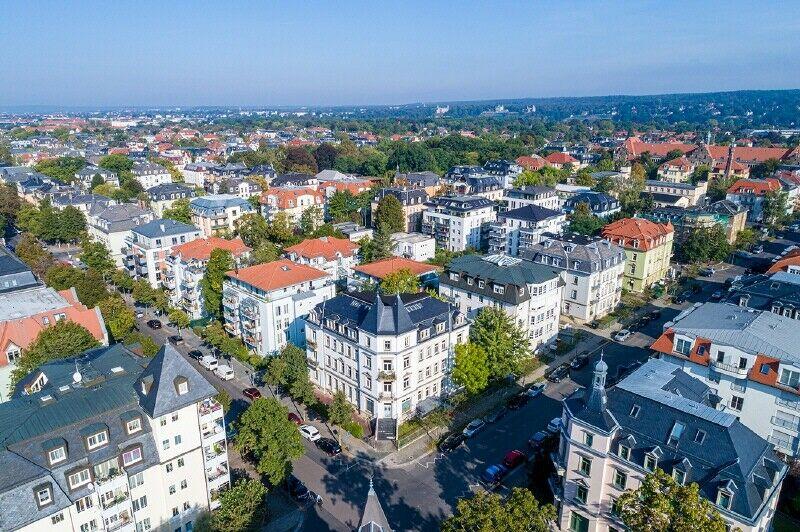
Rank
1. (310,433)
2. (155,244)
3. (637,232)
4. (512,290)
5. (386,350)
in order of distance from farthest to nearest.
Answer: (637,232), (155,244), (512,290), (310,433), (386,350)

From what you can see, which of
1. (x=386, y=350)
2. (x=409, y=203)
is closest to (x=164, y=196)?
(x=409, y=203)

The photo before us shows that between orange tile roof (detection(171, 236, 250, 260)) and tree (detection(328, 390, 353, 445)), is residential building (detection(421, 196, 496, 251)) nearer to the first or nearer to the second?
orange tile roof (detection(171, 236, 250, 260))

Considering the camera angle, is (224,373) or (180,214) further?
(180,214)

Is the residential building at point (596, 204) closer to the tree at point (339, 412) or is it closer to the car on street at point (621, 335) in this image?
the car on street at point (621, 335)

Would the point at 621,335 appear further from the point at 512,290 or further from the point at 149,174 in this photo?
the point at 149,174

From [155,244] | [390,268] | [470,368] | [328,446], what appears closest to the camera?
[328,446]
